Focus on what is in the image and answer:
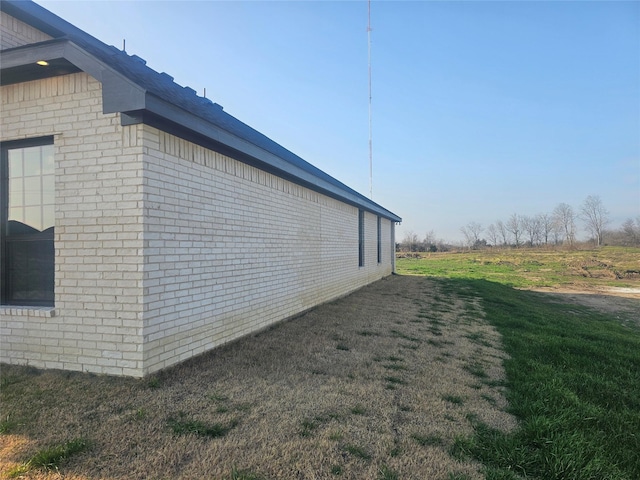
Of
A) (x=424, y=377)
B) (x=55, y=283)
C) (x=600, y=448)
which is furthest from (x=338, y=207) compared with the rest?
(x=600, y=448)

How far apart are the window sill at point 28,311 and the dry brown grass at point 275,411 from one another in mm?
627

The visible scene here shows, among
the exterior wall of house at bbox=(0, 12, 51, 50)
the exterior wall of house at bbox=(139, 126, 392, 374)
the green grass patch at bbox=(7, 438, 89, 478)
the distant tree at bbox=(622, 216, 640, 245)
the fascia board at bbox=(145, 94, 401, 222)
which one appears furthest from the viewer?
the distant tree at bbox=(622, 216, 640, 245)

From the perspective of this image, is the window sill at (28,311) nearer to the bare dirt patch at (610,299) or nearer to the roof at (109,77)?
the roof at (109,77)

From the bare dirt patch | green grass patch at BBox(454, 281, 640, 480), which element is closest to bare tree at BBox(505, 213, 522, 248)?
the bare dirt patch

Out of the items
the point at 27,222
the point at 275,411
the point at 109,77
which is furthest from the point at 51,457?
the point at 109,77

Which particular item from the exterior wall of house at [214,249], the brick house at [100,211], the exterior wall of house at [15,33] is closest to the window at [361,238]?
the exterior wall of house at [214,249]

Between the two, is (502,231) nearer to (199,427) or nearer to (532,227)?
(532,227)

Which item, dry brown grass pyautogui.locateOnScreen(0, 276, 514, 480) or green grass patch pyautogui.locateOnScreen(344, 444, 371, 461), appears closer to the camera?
dry brown grass pyautogui.locateOnScreen(0, 276, 514, 480)

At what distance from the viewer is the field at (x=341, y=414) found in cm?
226

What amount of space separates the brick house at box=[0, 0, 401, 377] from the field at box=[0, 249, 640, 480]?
389 millimetres

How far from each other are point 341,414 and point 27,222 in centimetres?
436

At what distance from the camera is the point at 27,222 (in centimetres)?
415

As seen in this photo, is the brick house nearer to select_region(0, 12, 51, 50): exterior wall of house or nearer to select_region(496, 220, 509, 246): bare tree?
select_region(0, 12, 51, 50): exterior wall of house

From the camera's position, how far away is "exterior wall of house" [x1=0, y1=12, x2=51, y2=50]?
398 centimetres
